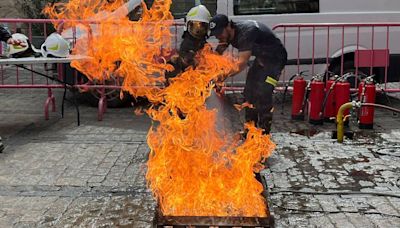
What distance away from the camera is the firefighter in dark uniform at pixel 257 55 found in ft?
18.8

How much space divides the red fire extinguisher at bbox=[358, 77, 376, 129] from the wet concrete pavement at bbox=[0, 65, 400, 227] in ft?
0.79

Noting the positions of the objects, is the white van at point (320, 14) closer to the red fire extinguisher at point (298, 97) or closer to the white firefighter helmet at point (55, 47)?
the red fire extinguisher at point (298, 97)

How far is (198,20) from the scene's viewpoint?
18.6 feet

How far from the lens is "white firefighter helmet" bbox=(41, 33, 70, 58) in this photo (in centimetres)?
747

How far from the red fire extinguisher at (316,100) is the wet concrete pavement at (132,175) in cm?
18

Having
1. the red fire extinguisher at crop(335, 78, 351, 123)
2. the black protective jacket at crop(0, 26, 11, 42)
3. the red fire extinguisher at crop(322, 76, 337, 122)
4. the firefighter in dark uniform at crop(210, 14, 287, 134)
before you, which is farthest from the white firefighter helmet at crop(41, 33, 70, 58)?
the red fire extinguisher at crop(335, 78, 351, 123)

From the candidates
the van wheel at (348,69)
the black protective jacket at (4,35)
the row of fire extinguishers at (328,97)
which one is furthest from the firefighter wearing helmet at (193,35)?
the van wheel at (348,69)

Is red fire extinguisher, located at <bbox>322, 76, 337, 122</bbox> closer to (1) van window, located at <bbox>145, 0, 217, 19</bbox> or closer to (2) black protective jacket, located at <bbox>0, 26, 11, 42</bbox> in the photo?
(1) van window, located at <bbox>145, 0, 217, 19</bbox>

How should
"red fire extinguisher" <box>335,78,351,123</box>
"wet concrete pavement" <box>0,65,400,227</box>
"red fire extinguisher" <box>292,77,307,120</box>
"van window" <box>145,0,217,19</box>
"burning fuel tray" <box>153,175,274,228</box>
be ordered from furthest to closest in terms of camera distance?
"van window" <box>145,0,217,19</box>
"red fire extinguisher" <box>292,77,307,120</box>
"red fire extinguisher" <box>335,78,351,123</box>
"wet concrete pavement" <box>0,65,400,227</box>
"burning fuel tray" <box>153,175,274,228</box>

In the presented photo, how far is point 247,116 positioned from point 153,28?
2.54 metres

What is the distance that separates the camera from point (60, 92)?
11273mm

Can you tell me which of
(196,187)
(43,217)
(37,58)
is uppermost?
(37,58)

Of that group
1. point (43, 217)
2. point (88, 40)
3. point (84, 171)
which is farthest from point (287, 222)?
point (88, 40)

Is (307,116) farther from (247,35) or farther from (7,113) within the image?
(7,113)
